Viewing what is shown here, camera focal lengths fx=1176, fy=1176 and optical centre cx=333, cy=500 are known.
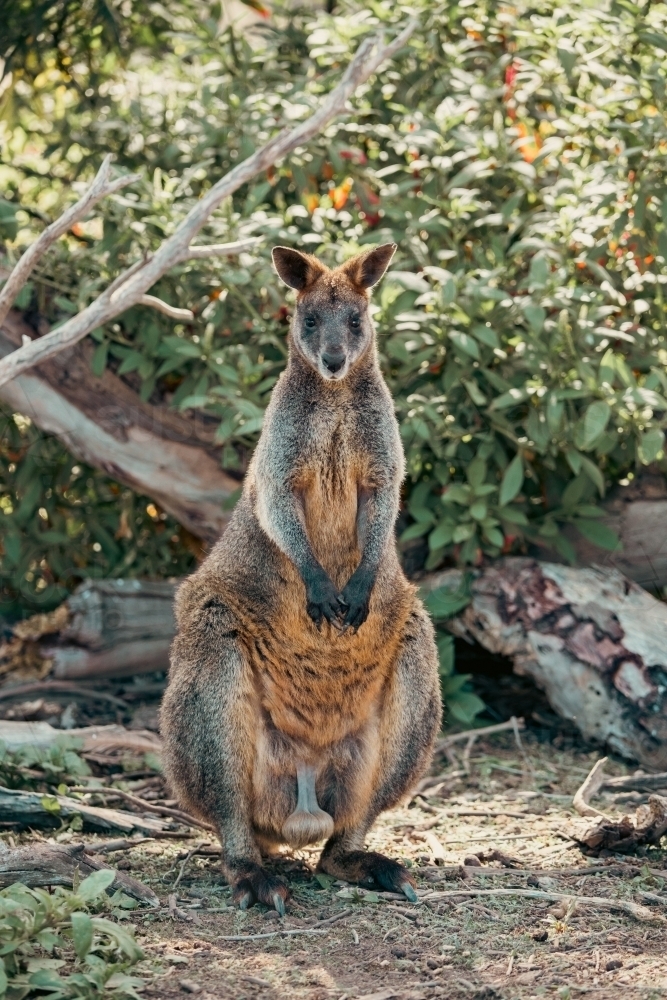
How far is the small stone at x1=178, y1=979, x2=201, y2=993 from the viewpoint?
12.3 feet

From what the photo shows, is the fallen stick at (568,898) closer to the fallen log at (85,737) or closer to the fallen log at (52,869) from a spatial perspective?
the fallen log at (52,869)

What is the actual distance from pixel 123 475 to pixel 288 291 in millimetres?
1516

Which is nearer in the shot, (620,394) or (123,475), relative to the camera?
(620,394)

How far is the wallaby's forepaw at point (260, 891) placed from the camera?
451cm

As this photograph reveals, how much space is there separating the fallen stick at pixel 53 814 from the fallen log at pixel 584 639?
7.67 ft

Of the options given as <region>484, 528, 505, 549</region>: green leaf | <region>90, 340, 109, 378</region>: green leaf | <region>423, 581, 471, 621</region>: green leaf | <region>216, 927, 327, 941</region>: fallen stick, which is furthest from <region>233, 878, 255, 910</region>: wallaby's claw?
<region>90, 340, 109, 378</region>: green leaf

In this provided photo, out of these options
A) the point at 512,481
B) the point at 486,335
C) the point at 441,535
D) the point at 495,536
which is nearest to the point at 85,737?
the point at 441,535

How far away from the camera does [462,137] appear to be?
695 centimetres

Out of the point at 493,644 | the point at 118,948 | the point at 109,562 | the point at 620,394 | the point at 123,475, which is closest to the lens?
the point at 118,948

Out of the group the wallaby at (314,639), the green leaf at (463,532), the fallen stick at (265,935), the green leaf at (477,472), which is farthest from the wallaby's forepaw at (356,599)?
the green leaf at (477,472)

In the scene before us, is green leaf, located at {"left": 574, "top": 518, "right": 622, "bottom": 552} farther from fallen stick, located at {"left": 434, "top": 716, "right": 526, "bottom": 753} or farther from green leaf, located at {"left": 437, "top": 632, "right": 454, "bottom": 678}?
fallen stick, located at {"left": 434, "top": 716, "right": 526, "bottom": 753}

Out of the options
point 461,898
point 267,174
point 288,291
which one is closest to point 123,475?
point 288,291

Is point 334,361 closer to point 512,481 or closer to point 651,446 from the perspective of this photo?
point 512,481

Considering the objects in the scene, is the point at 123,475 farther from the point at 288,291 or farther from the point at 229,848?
the point at 229,848
